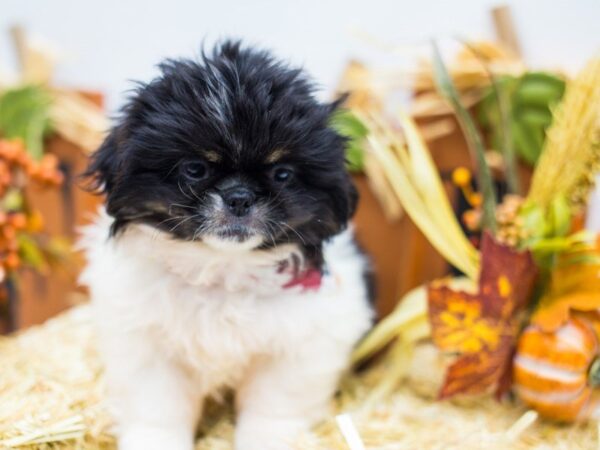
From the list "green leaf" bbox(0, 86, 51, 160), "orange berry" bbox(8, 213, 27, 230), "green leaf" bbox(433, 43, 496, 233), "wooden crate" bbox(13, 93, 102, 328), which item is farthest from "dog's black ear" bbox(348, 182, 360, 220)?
"green leaf" bbox(0, 86, 51, 160)

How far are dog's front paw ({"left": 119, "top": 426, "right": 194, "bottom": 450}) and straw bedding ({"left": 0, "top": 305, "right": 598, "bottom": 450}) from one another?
79mm

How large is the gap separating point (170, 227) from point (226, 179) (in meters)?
0.19

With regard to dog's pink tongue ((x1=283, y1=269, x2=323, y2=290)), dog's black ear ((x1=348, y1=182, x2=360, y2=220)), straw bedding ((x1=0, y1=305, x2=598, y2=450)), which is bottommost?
straw bedding ((x1=0, y1=305, x2=598, y2=450))

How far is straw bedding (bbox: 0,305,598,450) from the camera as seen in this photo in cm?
168

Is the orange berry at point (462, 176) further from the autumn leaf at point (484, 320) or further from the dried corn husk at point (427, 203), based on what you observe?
the autumn leaf at point (484, 320)

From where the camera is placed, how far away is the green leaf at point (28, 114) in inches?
105

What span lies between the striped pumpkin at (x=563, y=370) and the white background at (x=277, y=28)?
102 centimetres

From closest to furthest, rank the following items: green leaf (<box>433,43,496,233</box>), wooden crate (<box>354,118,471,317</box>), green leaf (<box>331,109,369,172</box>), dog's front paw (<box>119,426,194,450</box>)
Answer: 1. dog's front paw (<box>119,426,194,450</box>)
2. green leaf (<box>433,43,496,233</box>)
3. green leaf (<box>331,109,369,172</box>)
4. wooden crate (<box>354,118,471,317</box>)

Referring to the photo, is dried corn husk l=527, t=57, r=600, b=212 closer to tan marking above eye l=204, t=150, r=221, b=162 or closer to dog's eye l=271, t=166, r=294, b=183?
dog's eye l=271, t=166, r=294, b=183

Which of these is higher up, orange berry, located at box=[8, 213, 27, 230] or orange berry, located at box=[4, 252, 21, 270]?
orange berry, located at box=[8, 213, 27, 230]

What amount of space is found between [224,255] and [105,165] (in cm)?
36

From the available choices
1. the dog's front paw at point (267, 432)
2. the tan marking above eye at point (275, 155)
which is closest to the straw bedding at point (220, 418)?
the dog's front paw at point (267, 432)

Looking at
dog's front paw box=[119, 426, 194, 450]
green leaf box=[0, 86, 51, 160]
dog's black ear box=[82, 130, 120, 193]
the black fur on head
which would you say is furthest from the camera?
green leaf box=[0, 86, 51, 160]

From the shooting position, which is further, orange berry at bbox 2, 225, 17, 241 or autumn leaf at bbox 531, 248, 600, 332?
orange berry at bbox 2, 225, 17, 241
